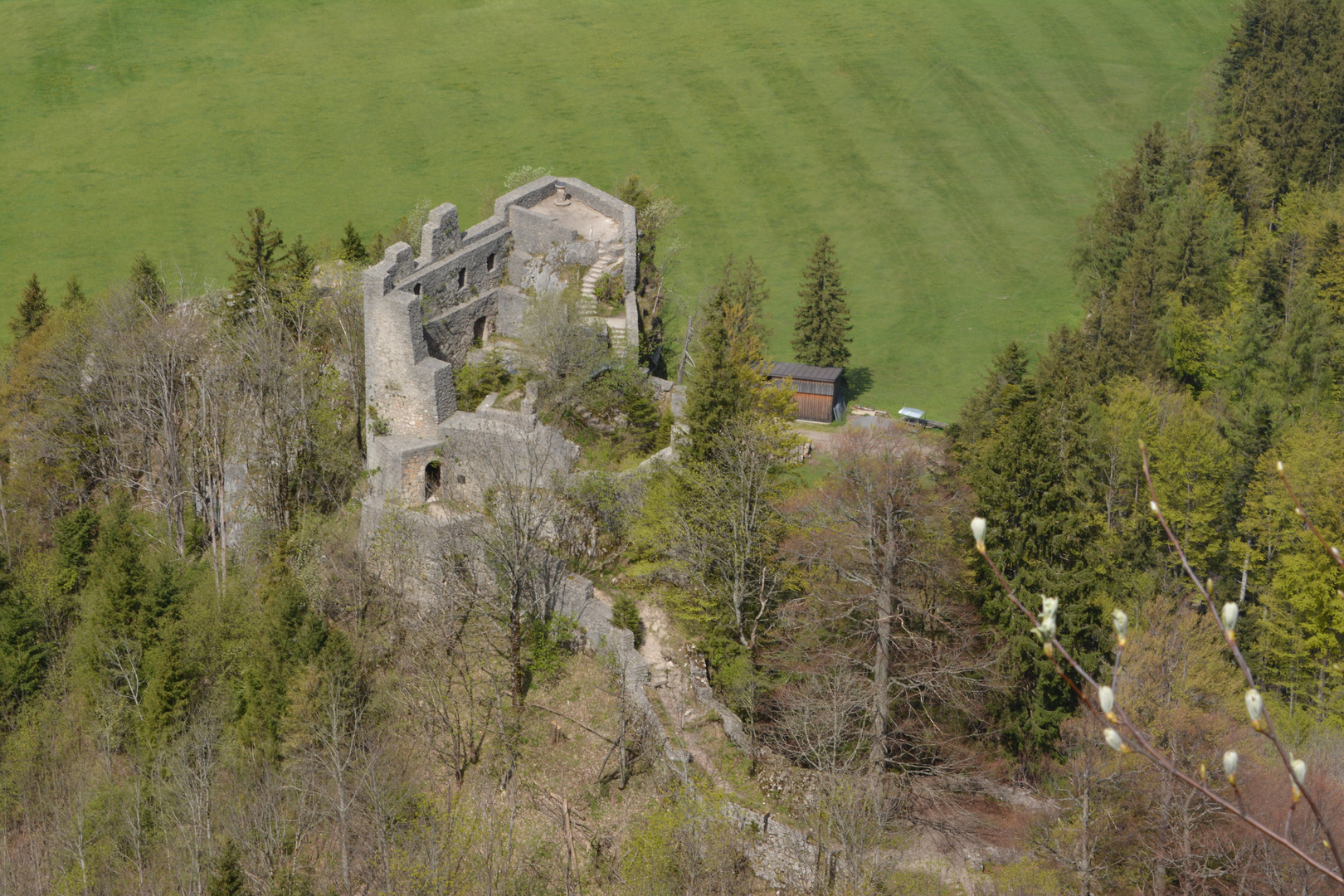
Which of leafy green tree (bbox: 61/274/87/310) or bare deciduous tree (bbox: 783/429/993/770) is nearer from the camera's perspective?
bare deciduous tree (bbox: 783/429/993/770)

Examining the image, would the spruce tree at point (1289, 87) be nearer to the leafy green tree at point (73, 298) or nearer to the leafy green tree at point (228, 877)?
the leafy green tree at point (73, 298)

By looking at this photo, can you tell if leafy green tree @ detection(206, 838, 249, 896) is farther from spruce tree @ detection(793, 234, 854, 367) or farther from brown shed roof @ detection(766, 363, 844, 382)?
spruce tree @ detection(793, 234, 854, 367)

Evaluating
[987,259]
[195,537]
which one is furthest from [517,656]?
[987,259]

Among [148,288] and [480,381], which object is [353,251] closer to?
[148,288]

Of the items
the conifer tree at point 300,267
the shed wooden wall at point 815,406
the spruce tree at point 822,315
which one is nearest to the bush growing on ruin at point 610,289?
the conifer tree at point 300,267

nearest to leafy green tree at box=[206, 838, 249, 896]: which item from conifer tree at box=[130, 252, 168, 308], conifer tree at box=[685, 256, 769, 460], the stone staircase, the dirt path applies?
the dirt path

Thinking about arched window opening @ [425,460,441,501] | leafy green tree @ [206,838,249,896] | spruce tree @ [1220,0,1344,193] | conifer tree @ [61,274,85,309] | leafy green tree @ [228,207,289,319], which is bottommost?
leafy green tree @ [206,838,249,896]

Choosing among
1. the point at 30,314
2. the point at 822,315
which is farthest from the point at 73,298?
the point at 822,315
